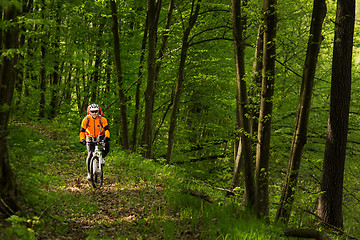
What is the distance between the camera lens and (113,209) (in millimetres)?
7559

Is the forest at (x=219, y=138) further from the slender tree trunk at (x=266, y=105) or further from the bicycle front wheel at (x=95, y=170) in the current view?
the bicycle front wheel at (x=95, y=170)

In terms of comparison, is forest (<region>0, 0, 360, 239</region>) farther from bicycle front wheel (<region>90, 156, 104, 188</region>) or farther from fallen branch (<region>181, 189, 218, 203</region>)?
bicycle front wheel (<region>90, 156, 104, 188</region>)

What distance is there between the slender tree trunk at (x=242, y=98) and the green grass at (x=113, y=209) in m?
0.59

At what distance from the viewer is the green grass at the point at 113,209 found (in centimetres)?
548

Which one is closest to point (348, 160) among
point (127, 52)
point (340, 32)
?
point (340, 32)

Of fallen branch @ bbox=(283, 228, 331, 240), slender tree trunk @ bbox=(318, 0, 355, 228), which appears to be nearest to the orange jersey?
fallen branch @ bbox=(283, 228, 331, 240)

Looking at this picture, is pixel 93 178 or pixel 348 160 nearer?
pixel 93 178

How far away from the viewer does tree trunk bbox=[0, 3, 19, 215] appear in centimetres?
492

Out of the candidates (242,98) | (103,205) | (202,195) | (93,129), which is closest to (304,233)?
(202,195)

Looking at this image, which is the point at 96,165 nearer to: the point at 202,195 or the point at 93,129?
the point at 93,129

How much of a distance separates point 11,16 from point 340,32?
29.4ft

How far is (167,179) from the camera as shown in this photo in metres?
10.3

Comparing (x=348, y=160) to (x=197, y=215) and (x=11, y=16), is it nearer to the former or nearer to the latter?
(x=197, y=215)

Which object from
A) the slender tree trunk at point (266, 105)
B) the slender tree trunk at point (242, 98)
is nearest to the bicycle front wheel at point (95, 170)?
the slender tree trunk at point (242, 98)
